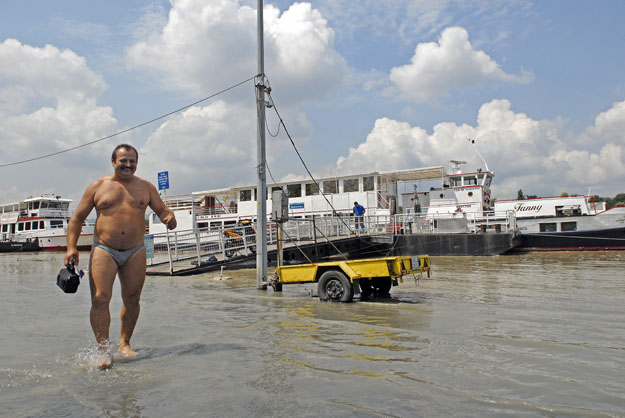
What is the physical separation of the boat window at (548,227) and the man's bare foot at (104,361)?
75.0 ft

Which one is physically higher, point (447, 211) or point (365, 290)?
point (447, 211)

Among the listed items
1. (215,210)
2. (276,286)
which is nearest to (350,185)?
(215,210)

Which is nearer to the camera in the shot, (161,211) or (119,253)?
(119,253)

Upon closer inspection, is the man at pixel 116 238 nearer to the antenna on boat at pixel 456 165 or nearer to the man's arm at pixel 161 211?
the man's arm at pixel 161 211

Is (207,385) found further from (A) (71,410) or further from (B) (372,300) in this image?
(B) (372,300)

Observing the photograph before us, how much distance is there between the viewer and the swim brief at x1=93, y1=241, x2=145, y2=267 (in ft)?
13.0

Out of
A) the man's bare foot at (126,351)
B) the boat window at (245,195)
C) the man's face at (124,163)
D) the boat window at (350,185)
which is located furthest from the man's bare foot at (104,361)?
the boat window at (245,195)

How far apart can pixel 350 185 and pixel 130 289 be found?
2352 centimetres

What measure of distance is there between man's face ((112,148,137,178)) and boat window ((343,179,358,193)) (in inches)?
916

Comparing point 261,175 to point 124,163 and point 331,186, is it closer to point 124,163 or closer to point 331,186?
point 124,163

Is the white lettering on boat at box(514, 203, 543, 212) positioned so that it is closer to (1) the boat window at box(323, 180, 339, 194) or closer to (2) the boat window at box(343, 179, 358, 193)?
(2) the boat window at box(343, 179, 358, 193)

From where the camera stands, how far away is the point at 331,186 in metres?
27.7

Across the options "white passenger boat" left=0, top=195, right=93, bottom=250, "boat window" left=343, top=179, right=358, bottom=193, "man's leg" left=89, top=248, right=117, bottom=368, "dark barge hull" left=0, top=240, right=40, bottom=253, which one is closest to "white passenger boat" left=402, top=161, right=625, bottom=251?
"boat window" left=343, top=179, right=358, bottom=193

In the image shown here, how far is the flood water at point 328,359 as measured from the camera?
301 cm
